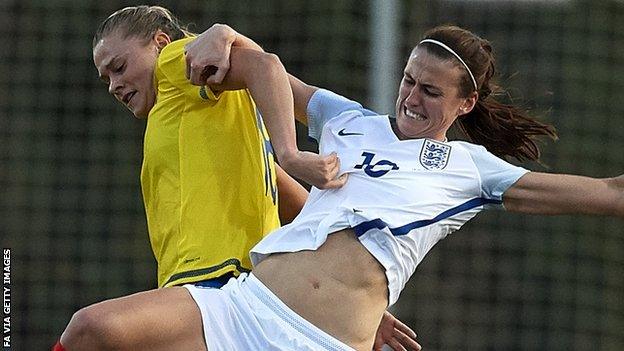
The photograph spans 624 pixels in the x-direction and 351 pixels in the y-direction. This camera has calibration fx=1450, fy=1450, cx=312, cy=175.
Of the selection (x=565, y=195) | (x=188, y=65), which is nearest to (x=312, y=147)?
(x=188, y=65)

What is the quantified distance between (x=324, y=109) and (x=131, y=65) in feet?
1.49

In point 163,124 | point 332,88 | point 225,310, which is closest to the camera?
point 225,310

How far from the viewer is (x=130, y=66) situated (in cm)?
332

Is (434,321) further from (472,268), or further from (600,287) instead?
(600,287)

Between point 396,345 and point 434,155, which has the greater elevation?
point 434,155

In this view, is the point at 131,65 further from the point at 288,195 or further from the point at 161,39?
the point at 288,195

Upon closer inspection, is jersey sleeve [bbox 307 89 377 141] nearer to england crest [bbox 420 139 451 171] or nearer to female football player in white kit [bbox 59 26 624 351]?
female football player in white kit [bbox 59 26 624 351]

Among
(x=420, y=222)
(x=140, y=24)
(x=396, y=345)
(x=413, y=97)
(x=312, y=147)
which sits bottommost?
(x=312, y=147)

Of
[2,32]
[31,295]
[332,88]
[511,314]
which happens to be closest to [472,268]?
[511,314]

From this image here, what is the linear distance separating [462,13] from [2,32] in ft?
6.53

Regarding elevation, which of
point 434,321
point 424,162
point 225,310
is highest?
point 424,162

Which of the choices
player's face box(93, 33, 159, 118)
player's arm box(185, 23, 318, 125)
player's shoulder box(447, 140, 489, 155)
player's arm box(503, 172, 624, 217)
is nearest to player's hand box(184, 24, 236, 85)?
player's arm box(185, 23, 318, 125)

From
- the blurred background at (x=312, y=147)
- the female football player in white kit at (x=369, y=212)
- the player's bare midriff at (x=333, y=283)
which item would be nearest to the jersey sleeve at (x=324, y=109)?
the female football player in white kit at (x=369, y=212)

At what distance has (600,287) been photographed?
6293mm
